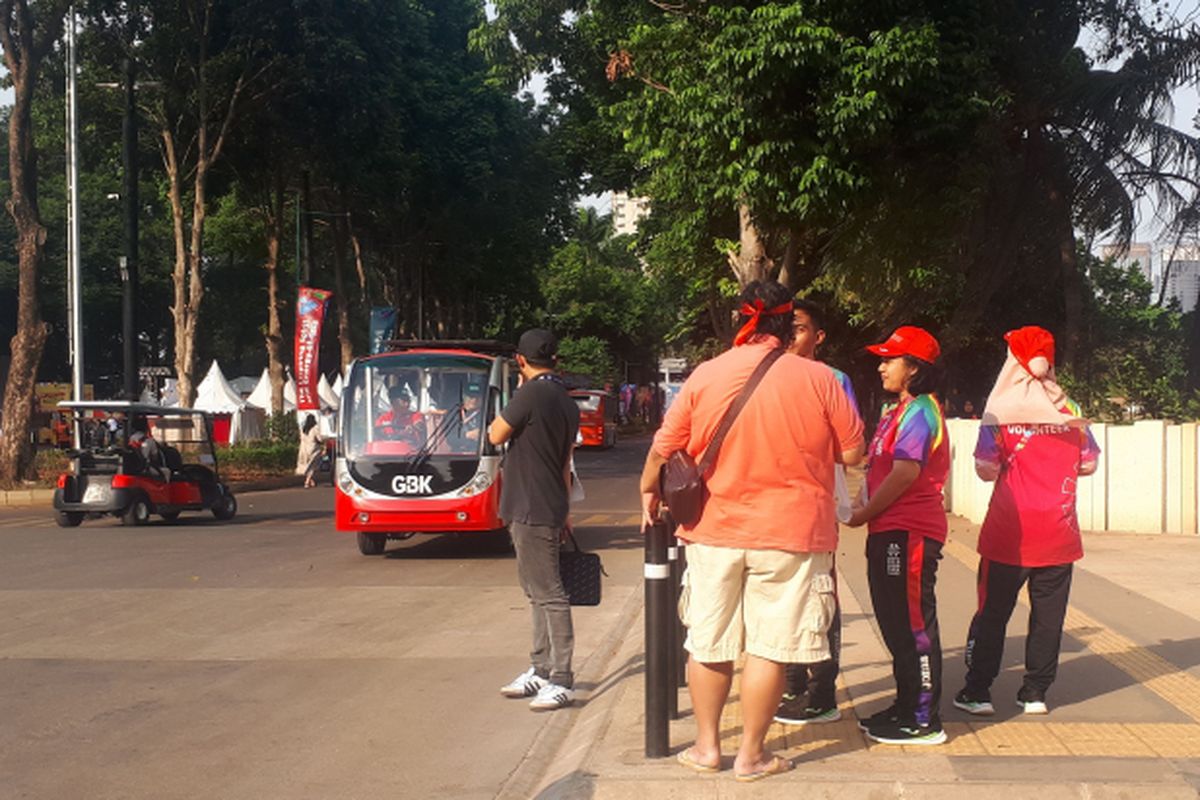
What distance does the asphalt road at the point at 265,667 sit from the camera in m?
6.08

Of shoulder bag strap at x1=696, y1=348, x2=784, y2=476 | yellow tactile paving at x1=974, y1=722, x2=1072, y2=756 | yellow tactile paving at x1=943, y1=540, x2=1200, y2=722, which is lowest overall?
yellow tactile paving at x1=943, y1=540, x2=1200, y2=722

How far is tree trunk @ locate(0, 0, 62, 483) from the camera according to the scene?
24.5m

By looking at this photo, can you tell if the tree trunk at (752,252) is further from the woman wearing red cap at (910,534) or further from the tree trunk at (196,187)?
the tree trunk at (196,187)

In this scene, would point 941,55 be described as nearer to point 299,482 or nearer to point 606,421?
point 299,482

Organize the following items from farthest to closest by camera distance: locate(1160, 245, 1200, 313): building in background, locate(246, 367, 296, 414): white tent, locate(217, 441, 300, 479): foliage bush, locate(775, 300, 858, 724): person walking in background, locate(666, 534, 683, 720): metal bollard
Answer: locate(246, 367, 296, 414): white tent, locate(217, 441, 300, 479): foliage bush, locate(1160, 245, 1200, 313): building in background, locate(775, 300, 858, 724): person walking in background, locate(666, 534, 683, 720): metal bollard

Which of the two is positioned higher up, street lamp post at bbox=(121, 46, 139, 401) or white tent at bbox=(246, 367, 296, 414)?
street lamp post at bbox=(121, 46, 139, 401)

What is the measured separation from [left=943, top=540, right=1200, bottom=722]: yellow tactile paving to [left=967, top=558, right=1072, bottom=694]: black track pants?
69cm

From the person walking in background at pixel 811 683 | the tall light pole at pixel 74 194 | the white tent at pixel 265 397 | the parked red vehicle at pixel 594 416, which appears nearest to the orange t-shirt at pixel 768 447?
the person walking in background at pixel 811 683

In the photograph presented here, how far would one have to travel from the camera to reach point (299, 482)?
99.7 feet

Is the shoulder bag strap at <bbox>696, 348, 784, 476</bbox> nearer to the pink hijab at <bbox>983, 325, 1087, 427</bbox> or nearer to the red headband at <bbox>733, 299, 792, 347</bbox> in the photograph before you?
the red headband at <bbox>733, 299, 792, 347</bbox>

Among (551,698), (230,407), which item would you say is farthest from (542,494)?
(230,407)

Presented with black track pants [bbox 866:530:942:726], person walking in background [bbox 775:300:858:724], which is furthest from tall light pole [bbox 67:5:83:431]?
black track pants [bbox 866:530:942:726]

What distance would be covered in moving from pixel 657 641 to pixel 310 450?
25.6m

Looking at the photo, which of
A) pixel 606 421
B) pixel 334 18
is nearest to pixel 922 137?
pixel 334 18
